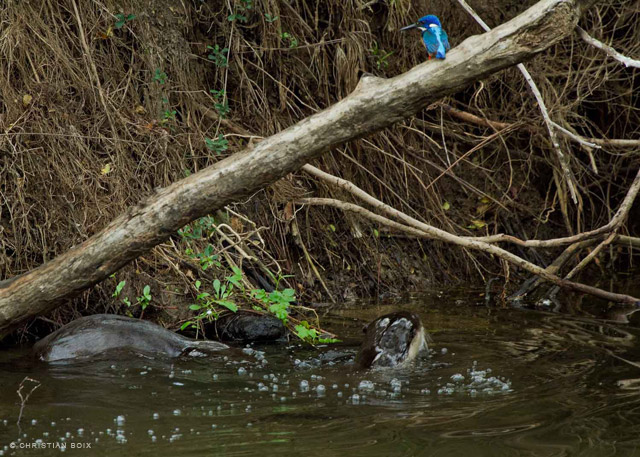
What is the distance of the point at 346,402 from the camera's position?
11.7 ft

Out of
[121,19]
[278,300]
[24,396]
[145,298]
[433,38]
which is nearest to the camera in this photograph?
[24,396]

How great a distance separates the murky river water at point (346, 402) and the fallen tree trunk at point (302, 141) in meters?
0.65

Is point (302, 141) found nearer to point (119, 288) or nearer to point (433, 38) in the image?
point (433, 38)

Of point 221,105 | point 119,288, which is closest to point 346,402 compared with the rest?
point 119,288

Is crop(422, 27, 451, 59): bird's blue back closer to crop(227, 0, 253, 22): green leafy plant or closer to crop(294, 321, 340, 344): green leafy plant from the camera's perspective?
crop(294, 321, 340, 344): green leafy plant

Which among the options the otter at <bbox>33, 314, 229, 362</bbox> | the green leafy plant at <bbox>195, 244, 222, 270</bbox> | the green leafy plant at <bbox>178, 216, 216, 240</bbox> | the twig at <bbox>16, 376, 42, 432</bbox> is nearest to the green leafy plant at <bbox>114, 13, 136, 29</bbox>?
the green leafy plant at <bbox>178, 216, 216, 240</bbox>

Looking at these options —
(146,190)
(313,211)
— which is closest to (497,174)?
(313,211)

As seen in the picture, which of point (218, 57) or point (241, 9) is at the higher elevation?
point (241, 9)

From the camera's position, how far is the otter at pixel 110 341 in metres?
4.44

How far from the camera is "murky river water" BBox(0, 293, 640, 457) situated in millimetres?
2969

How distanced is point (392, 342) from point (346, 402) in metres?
0.90

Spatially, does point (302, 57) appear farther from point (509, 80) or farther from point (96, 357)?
point (96, 357)

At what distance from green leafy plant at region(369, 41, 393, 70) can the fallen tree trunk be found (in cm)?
316

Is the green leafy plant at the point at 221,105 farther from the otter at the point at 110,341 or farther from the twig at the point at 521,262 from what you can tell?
the otter at the point at 110,341
